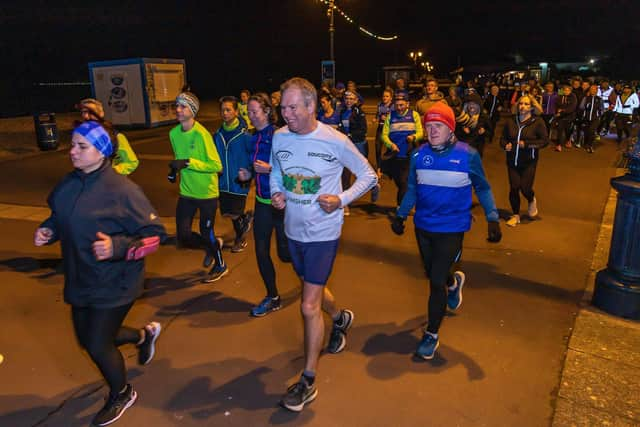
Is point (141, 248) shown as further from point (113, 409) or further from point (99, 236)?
point (113, 409)

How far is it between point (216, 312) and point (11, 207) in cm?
578

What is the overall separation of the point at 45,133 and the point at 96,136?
13775 millimetres

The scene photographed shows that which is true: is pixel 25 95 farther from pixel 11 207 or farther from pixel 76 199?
pixel 76 199

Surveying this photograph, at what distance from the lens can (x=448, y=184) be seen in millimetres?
3803

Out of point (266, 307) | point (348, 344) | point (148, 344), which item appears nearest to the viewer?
point (148, 344)

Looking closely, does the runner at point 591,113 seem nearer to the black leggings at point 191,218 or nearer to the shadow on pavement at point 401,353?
the shadow on pavement at point 401,353

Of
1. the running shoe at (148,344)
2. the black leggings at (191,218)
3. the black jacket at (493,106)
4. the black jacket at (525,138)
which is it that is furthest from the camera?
the black jacket at (493,106)

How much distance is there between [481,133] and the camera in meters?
8.77

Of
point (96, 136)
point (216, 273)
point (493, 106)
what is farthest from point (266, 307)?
point (493, 106)

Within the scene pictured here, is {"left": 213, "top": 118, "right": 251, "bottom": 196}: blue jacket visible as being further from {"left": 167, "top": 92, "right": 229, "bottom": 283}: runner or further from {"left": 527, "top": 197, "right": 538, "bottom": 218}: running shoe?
{"left": 527, "top": 197, "right": 538, "bottom": 218}: running shoe

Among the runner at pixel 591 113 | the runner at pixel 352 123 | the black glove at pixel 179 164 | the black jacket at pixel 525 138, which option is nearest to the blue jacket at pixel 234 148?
the black glove at pixel 179 164

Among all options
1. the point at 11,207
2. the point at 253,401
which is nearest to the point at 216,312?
the point at 253,401

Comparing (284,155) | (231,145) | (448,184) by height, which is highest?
(284,155)

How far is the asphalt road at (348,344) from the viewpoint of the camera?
10.9 ft
